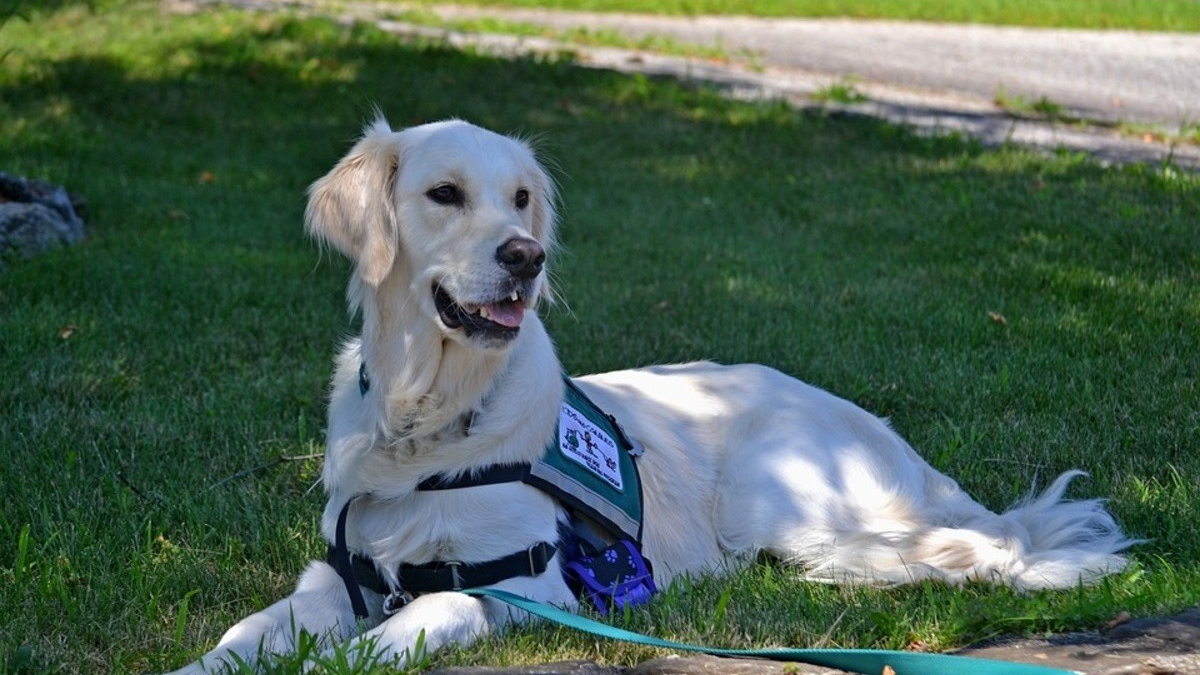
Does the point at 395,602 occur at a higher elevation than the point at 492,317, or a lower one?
lower

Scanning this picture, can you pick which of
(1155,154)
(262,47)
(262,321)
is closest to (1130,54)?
(1155,154)

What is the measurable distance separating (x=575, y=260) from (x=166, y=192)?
3.09 meters

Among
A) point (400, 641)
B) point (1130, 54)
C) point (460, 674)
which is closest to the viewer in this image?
point (460, 674)

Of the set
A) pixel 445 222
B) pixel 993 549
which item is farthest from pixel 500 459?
pixel 993 549

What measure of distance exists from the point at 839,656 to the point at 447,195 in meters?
1.67

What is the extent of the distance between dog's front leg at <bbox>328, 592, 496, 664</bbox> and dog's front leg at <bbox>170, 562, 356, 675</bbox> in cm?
17

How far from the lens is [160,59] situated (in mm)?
12797

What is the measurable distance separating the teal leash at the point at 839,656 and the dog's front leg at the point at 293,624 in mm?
427

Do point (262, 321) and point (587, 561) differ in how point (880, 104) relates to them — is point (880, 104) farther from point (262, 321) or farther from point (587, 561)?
point (587, 561)

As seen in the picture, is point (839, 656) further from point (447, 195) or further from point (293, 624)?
point (447, 195)

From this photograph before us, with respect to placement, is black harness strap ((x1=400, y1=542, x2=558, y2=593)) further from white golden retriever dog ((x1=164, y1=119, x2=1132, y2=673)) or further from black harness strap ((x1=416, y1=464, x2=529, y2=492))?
black harness strap ((x1=416, y1=464, x2=529, y2=492))

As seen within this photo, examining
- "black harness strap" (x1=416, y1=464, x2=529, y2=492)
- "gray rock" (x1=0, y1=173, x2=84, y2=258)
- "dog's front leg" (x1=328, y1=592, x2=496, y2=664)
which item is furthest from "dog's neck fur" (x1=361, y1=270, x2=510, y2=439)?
"gray rock" (x1=0, y1=173, x2=84, y2=258)

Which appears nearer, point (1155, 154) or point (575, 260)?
point (575, 260)

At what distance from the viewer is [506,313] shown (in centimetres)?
371
